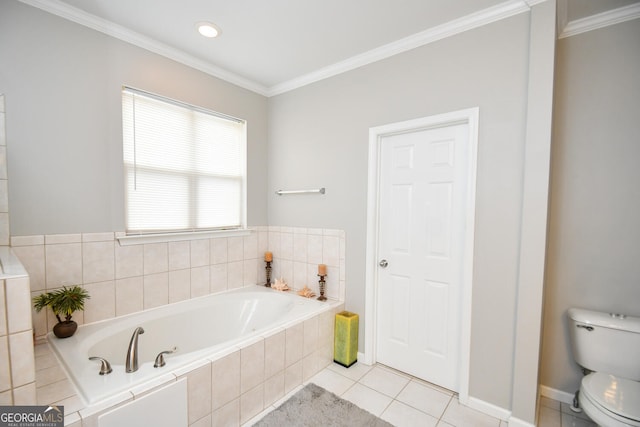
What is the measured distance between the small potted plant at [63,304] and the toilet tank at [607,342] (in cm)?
313

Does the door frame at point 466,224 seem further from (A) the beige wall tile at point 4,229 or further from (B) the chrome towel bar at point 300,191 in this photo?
(A) the beige wall tile at point 4,229

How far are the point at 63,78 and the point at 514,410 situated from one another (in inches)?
139

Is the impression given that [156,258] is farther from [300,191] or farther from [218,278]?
[300,191]

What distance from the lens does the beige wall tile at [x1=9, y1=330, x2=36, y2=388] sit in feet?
3.15

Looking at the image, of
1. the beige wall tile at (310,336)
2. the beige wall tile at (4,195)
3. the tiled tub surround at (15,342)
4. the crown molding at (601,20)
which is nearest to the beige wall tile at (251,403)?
the beige wall tile at (310,336)

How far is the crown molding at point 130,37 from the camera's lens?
176 centimetres

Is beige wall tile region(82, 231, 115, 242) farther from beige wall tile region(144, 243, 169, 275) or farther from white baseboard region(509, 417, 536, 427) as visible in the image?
white baseboard region(509, 417, 536, 427)

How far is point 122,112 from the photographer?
81.0 inches

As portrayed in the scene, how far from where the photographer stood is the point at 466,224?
1.91 metres

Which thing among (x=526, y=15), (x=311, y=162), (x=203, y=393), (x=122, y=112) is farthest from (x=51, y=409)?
(x=526, y=15)

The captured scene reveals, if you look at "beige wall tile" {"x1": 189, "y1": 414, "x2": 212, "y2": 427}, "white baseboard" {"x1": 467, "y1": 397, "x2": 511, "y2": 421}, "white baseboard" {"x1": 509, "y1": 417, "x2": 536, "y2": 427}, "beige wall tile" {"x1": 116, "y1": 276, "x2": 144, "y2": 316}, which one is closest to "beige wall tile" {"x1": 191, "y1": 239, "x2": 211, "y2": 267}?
"beige wall tile" {"x1": 116, "y1": 276, "x2": 144, "y2": 316}

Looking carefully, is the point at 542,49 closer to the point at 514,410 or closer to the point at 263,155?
the point at 514,410

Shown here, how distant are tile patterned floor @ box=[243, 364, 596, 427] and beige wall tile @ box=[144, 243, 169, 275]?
131cm

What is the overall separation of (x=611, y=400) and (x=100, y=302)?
3.04 meters
